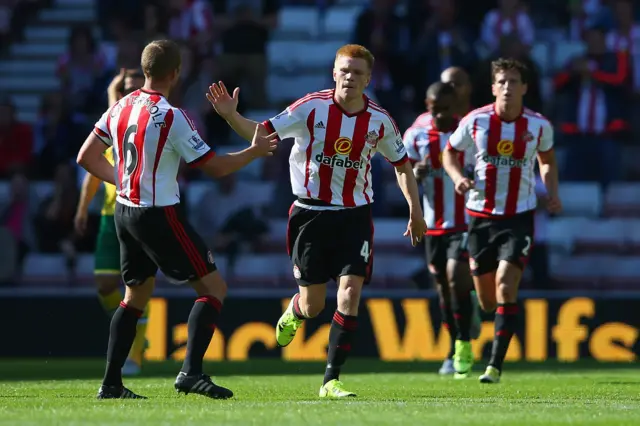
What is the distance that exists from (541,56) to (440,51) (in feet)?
6.50

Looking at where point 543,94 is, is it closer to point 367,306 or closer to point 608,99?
point 608,99

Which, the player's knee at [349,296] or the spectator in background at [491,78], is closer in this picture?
the player's knee at [349,296]

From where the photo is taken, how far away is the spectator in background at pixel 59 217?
50.9 feet

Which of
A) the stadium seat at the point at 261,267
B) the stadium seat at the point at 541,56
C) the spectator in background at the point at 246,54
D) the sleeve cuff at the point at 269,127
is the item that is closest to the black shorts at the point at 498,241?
the sleeve cuff at the point at 269,127

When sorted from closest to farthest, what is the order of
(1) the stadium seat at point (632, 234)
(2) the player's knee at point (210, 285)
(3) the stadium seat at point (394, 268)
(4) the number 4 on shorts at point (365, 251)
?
(2) the player's knee at point (210, 285), (4) the number 4 on shorts at point (365, 251), (3) the stadium seat at point (394, 268), (1) the stadium seat at point (632, 234)

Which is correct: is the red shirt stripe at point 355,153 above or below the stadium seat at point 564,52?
below

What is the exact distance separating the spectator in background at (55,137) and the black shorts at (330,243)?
8.33 meters

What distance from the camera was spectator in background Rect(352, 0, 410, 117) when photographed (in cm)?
1650

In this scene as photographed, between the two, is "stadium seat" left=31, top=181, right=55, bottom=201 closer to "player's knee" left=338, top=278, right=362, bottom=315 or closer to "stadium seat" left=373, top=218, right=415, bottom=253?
"stadium seat" left=373, top=218, right=415, bottom=253

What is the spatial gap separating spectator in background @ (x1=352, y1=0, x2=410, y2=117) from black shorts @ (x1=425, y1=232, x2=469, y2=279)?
5.28 m

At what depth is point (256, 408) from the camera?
23.1 feet

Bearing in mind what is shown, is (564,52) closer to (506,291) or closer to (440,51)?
(440,51)

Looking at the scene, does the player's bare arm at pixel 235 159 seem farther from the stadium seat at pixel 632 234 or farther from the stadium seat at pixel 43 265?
the stadium seat at pixel 632 234

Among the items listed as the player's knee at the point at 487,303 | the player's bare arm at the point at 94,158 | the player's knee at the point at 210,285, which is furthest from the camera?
the player's knee at the point at 487,303
